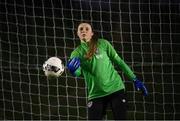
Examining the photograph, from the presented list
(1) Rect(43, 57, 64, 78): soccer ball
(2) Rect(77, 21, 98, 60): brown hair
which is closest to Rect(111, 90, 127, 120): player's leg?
(2) Rect(77, 21, 98, 60): brown hair

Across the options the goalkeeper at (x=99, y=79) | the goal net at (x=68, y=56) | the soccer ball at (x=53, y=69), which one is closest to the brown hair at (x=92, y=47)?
the goalkeeper at (x=99, y=79)

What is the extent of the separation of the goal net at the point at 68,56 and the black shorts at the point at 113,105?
3.94 metres

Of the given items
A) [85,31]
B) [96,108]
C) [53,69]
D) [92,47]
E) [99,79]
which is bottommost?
[96,108]

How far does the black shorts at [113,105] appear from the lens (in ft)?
14.5

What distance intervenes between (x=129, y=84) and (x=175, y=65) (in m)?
1.20

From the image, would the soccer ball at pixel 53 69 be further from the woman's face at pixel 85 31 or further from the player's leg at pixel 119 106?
the player's leg at pixel 119 106

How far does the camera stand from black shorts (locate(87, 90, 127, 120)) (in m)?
4.42

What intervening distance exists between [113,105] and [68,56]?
536 centimetres

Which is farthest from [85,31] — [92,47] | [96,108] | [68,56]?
[68,56]

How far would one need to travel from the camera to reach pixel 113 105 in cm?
443

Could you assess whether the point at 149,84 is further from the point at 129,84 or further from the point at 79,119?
the point at 79,119

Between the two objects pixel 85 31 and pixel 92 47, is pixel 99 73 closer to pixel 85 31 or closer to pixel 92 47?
pixel 92 47

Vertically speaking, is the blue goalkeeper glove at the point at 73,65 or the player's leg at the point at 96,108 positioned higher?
the blue goalkeeper glove at the point at 73,65

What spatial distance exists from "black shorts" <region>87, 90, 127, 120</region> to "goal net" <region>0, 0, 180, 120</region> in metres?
3.94
